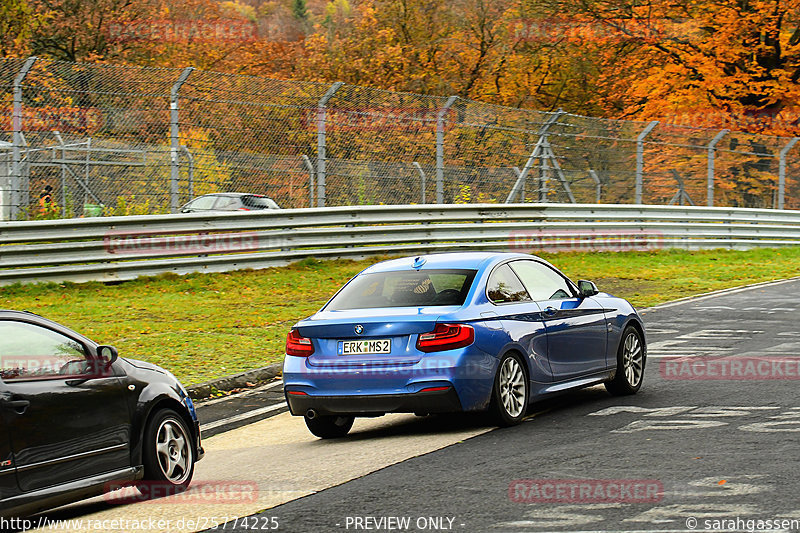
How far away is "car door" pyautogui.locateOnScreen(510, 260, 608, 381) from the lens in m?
9.78

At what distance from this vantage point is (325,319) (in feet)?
29.6

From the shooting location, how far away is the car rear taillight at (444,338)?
8.63 m

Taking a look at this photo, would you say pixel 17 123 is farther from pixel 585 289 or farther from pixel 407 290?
pixel 585 289

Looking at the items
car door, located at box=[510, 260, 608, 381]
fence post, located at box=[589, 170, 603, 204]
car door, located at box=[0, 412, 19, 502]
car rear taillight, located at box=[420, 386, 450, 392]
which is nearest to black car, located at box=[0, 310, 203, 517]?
car door, located at box=[0, 412, 19, 502]

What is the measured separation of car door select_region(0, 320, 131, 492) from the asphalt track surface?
0.36 meters

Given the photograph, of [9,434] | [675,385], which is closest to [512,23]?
[675,385]

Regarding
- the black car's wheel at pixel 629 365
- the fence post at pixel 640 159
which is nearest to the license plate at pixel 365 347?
the black car's wheel at pixel 629 365

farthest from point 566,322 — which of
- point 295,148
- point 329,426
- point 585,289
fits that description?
point 295,148

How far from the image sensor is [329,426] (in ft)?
30.5

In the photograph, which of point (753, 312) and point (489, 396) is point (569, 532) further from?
point (753, 312)

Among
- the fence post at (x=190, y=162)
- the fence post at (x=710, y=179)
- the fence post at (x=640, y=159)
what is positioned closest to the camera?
the fence post at (x=190, y=162)

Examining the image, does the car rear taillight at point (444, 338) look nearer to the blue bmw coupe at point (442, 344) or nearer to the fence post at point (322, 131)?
the blue bmw coupe at point (442, 344)

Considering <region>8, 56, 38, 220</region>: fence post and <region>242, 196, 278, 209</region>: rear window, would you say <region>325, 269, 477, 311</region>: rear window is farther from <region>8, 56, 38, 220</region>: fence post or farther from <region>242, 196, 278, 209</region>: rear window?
<region>242, 196, 278, 209</region>: rear window

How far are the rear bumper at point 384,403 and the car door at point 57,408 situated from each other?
196 cm
